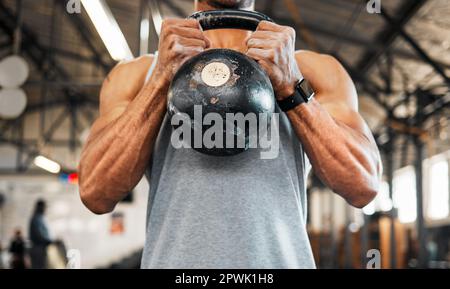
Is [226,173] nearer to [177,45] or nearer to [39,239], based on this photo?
[177,45]

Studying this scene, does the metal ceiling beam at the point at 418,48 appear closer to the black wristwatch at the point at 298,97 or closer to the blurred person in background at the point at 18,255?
the black wristwatch at the point at 298,97

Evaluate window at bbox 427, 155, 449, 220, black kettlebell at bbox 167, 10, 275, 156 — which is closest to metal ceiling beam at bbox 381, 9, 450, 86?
black kettlebell at bbox 167, 10, 275, 156

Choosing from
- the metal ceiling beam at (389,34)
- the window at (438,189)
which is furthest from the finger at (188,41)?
the window at (438,189)

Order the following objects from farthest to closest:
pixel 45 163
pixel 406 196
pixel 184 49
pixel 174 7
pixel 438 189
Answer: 1. pixel 406 196
2. pixel 438 189
3. pixel 45 163
4. pixel 174 7
5. pixel 184 49

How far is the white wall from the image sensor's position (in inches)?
521

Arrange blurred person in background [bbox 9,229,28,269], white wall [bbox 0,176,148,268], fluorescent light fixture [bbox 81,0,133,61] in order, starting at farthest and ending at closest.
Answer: white wall [bbox 0,176,148,268], blurred person in background [bbox 9,229,28,269], fluorescent light fixture [bbox 81,0,133,61]

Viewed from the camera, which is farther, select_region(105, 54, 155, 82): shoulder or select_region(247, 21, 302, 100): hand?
select_region(105, 54, 155, 82): shoulder

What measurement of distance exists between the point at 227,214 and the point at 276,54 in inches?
13.0

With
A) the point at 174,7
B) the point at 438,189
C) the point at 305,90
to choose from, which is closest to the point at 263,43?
the point at 305,90

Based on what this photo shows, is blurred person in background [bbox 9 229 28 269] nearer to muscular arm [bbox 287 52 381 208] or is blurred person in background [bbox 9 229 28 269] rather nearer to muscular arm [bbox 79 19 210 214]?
muscular arm [bbox 79 19 210 214]

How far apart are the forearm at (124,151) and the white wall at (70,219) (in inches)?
481

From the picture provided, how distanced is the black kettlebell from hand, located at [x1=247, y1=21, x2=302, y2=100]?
0.04 m

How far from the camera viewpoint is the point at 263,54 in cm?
114

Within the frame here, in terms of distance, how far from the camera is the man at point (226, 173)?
1.11 metres
